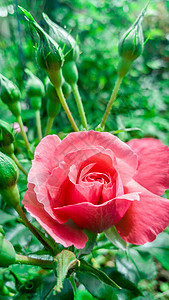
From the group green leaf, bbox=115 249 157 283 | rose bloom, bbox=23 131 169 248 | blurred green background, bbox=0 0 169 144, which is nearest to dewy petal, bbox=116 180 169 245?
rose bloom, bbox=23 131 169 248

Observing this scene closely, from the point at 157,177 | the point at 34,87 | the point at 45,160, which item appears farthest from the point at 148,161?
the point at 34,87

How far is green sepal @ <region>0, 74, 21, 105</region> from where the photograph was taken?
0.39 metres

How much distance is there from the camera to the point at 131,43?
38cm

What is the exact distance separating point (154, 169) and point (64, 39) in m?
0.21

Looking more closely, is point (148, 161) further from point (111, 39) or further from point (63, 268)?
point (111, 39)

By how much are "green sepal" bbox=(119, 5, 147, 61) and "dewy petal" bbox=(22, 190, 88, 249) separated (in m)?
0.24

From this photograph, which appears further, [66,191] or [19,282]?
[19,282]

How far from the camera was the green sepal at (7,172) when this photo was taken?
0.96 feet

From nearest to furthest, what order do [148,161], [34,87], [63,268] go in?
1. [63,268]
2. [148,161]
3. [34,87]

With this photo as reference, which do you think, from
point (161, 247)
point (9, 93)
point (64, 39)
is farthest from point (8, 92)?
point (161, 247)

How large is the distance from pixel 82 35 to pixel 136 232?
1393 mm

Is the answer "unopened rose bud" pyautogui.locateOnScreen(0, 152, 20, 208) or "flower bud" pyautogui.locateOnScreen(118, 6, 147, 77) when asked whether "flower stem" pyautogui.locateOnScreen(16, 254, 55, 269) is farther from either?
"flower bud" pyautogui.locateOnScreen(118, 6, 147, 77)

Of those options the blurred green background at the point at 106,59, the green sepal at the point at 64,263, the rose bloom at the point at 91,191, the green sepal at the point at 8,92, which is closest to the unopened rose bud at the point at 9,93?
the green sepal at the point at 8,92

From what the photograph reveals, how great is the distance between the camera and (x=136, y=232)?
0.30 m
